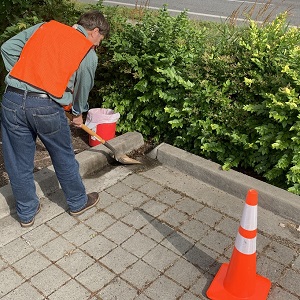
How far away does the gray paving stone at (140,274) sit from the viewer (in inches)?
118

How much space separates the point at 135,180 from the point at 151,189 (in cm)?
24

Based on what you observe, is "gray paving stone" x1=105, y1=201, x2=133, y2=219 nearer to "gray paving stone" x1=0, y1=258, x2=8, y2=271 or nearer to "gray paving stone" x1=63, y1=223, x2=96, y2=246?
"gray paving stone" x1=63, y1=223, x2=96, y2=246

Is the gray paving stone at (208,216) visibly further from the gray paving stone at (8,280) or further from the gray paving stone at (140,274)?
the gray paving stone at (8,280)

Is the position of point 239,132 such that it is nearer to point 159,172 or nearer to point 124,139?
point 159,172

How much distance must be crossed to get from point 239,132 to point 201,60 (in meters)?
0.95

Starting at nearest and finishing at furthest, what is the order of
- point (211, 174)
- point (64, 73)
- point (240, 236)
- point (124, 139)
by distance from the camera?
point (240, 236) < point (64, 73) < point (211, 174) < point (124, 139)

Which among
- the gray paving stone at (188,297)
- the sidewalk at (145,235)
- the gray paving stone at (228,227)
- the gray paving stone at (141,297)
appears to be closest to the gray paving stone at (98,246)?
the sidewalk at (145,235)

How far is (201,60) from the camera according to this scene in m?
4.54

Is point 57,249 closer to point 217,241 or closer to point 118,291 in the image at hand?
point 118,291

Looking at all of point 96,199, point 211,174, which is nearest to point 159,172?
point 211,174

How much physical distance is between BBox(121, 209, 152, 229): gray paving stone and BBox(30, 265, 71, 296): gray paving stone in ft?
2.62

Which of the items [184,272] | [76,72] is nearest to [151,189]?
[184,272]

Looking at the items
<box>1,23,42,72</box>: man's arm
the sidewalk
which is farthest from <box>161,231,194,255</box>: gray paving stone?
<box>1,23,42,72</box>: man's arm

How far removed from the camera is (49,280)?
301 centimetres
